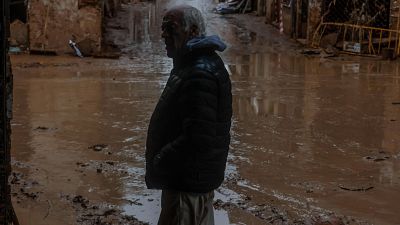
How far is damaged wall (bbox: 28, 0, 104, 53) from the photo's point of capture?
17.5m

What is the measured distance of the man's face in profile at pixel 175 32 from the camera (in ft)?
12.3

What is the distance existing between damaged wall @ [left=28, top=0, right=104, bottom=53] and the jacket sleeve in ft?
47.5

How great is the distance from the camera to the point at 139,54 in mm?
18828

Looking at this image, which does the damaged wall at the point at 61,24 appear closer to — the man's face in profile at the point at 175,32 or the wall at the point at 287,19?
the wall at the point at 287,19

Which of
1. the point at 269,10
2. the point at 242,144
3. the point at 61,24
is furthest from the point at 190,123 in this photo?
the point at 269,10

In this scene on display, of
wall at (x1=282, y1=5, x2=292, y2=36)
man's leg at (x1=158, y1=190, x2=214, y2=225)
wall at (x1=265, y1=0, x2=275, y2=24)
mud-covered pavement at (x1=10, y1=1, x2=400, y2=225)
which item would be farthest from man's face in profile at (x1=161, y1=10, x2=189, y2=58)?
wall at (x1=265, y1=0, x2=275, y2=24)

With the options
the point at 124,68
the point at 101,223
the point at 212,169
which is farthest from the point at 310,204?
the point at 124,68

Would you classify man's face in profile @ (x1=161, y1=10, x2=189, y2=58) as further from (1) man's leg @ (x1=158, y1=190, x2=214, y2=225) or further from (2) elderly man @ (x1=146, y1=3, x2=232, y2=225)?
(1) man's leg @ (x1=158, y1=190, x2=214, y2=225)

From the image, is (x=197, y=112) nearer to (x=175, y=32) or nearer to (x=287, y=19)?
(x=175, y=32)

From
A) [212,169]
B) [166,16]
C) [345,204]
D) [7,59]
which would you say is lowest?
[345,204]

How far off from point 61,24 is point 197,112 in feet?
47.9

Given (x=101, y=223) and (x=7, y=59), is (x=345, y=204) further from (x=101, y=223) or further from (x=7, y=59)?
(x=7, y=59)

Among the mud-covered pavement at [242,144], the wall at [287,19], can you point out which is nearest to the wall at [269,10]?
the wall at [287,19]

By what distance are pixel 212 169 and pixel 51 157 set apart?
442cm
